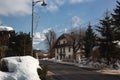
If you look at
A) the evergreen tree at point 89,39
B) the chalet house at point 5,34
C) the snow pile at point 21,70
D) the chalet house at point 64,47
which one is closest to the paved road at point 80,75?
the chalet house at point 5,34

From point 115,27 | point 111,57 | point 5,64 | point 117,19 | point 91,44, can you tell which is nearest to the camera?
point 5,64

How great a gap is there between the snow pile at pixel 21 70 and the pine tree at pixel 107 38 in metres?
34.7

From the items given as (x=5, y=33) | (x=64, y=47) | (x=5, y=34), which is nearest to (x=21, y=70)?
(x=5, y=33)

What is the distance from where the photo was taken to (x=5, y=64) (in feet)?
60.1

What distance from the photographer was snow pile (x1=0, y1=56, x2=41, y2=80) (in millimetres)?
16641

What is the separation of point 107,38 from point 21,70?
121ft

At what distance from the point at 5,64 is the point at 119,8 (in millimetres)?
31779

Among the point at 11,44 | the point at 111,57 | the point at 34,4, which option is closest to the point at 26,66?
the point at 34,4

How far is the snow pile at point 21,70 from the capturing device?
54.6ft

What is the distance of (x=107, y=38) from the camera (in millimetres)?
52406

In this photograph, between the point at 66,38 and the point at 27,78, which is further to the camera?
the point at 66,38

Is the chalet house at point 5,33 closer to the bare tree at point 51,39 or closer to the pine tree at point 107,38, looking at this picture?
the pine tree at point 107,38

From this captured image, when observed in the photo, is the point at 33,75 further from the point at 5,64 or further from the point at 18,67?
the point at 5,64

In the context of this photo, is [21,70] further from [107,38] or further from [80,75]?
[107,38]
